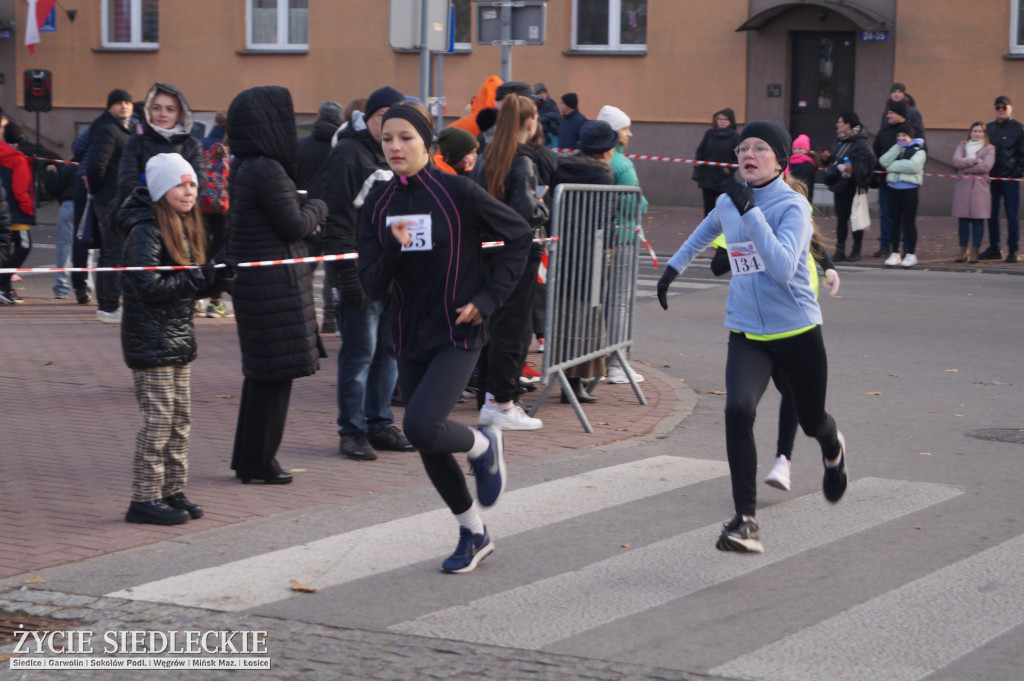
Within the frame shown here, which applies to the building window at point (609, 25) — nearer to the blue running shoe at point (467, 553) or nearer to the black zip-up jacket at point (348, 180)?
the black zip-up jacket at point (348, 180)

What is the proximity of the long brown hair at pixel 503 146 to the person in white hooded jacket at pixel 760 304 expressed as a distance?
2.49 m

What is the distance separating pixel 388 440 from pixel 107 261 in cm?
555

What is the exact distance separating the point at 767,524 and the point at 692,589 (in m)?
1.13

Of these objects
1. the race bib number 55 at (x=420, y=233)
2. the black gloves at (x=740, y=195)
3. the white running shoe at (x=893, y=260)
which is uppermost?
the black gloves at (x=740, y=195)

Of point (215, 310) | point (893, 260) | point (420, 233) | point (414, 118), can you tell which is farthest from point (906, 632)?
point (893, 260)

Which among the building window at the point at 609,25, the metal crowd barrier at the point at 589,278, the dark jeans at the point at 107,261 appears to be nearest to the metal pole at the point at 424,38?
the dark jeans at the point at 107,261

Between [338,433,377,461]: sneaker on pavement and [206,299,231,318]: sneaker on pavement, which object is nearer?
[338,433,377,461]: sneaker on pavement

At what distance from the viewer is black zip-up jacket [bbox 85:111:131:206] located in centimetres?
1288

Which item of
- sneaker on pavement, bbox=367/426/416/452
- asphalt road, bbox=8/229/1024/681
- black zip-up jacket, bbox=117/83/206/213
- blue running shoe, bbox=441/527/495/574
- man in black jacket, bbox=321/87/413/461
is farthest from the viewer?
black zip-up jacket, bbox=117/83/206/213

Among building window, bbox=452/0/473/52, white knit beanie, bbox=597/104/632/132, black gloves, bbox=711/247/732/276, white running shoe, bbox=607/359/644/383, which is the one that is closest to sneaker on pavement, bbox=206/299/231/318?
white running shoe, bbox=607/359/644/383

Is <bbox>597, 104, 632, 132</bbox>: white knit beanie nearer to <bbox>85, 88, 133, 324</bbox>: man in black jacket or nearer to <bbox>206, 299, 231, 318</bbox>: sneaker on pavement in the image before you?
<bbox>85, 88, 133, 324</bbox>: man in black jacket

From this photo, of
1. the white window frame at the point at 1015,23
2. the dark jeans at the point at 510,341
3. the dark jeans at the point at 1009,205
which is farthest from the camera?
the white window frame at the point at 1015,23

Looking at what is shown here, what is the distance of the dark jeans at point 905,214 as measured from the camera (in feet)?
61.6

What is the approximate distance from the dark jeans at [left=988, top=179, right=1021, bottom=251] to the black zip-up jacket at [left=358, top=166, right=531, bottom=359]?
46.6ft
